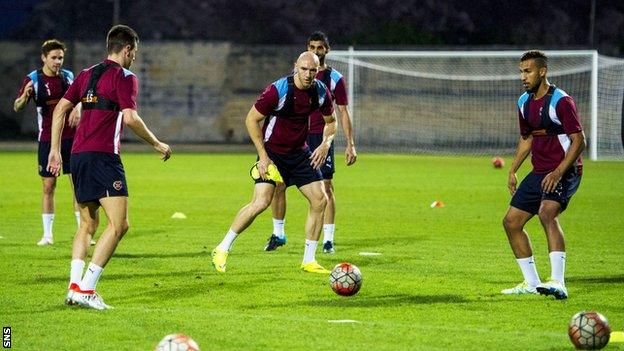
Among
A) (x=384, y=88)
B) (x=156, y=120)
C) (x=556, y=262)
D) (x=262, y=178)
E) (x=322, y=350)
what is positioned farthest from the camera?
(x=156, y=120)

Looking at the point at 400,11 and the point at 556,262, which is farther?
the point at 400,11

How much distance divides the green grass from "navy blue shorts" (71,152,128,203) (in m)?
0.91

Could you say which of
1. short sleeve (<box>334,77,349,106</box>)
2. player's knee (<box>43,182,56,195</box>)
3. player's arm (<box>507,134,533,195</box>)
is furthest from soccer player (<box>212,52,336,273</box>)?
player's knee (<box>43,182,56,195</box>)

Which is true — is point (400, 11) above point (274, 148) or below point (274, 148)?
above

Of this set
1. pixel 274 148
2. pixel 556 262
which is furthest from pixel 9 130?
pixel 556 262

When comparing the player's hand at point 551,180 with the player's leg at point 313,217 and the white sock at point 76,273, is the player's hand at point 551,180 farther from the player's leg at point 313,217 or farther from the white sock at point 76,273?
the white sock at point 76,273

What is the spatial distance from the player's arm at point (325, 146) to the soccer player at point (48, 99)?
3.35m

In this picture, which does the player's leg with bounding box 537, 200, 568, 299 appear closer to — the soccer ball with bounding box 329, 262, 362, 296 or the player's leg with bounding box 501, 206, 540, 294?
the player's leg with bounding box 501, 206, 540, 294

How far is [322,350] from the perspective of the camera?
7.45 metres

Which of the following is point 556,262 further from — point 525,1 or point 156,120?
point 525,1

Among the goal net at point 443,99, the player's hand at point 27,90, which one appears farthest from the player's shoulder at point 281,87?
the goal net at point 443,99

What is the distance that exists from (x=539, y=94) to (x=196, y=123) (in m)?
32.7

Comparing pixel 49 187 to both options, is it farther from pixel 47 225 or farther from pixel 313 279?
pixel 313 279

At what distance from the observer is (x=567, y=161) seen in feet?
31.7
